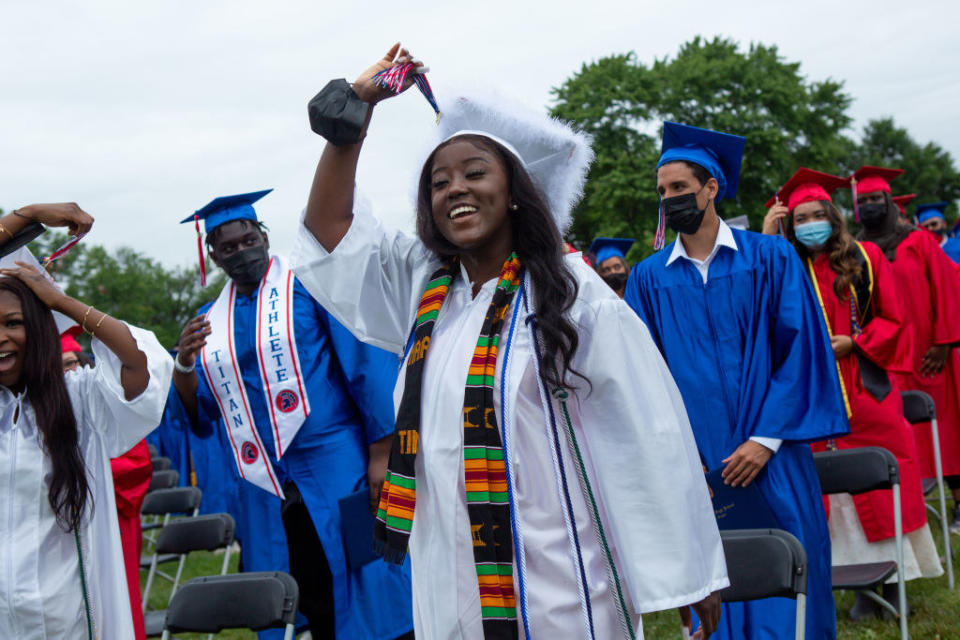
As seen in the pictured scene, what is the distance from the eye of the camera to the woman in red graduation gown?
16.7 feet

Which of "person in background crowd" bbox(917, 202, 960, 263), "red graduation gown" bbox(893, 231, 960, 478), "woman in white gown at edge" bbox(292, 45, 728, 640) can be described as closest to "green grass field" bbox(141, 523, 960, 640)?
"red graduation gown" bbox(893, 231, 960, 478)

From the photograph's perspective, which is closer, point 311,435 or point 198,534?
point 311,435

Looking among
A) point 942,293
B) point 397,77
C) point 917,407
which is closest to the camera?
point 397,77

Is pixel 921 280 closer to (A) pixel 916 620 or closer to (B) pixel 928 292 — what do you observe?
(B) pixel 928 292

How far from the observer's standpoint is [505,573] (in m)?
2.06

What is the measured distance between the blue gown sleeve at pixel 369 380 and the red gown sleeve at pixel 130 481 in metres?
1.14

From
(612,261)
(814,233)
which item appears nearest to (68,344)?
(814,233)

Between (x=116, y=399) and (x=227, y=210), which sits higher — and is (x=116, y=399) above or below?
below

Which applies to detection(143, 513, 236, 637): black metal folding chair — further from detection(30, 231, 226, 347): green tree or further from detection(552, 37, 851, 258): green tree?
detection(30, 231, 226, 347): green tree

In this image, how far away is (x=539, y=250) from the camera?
2293 mm

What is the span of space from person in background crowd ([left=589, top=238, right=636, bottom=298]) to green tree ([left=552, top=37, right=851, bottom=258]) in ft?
57.8

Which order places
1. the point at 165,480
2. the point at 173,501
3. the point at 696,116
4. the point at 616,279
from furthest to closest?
1. the point at 696,116
2. the point at 165,480
3. the point at 616,279
4. the point at 173,501

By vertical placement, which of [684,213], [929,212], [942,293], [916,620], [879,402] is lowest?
[916,620]

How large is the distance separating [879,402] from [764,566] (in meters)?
2.56
